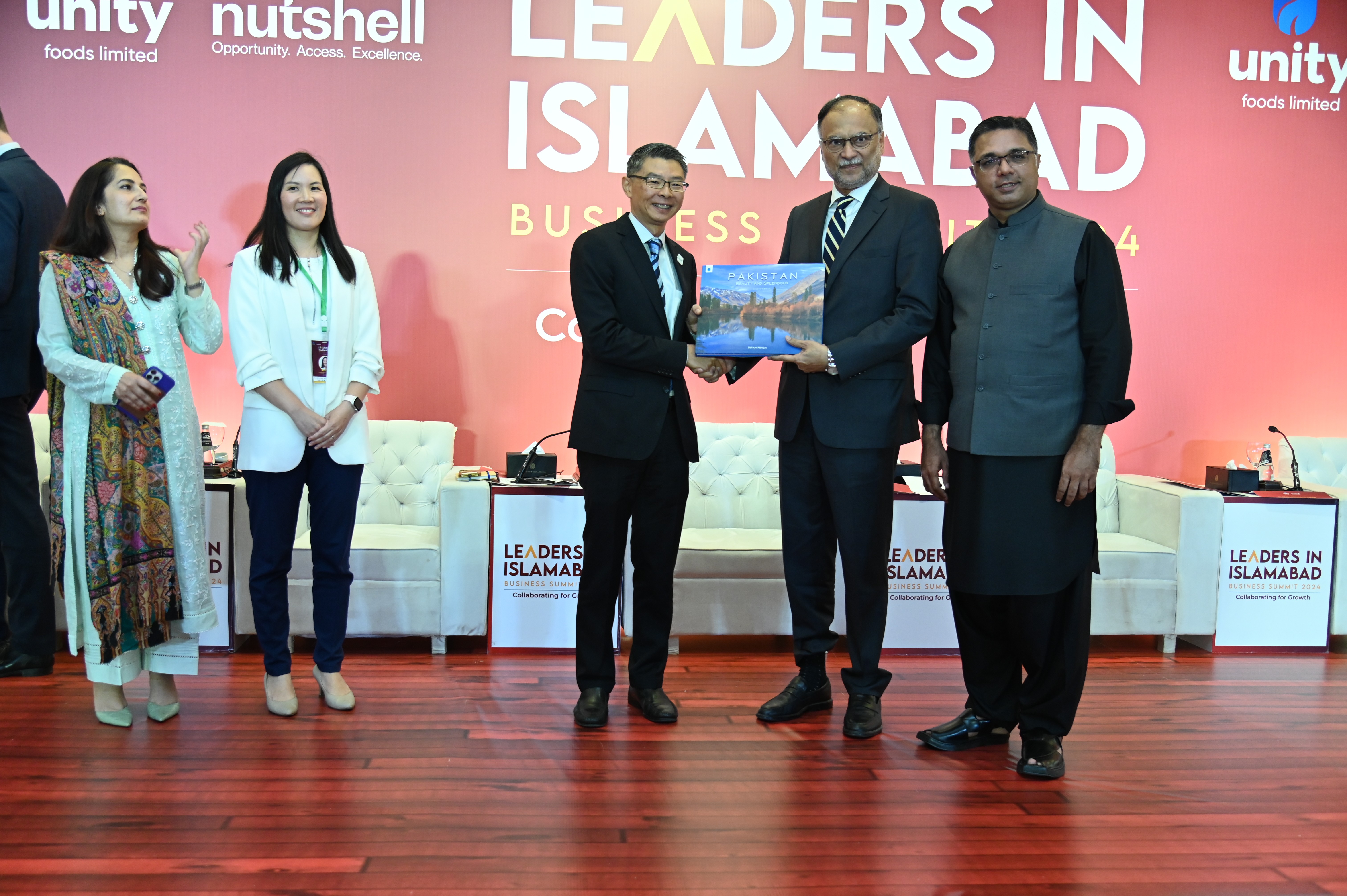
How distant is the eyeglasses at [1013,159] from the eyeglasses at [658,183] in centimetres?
90

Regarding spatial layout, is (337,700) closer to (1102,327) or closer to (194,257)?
(194,257)

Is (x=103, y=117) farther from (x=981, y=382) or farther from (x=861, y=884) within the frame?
(x=861, y=884)

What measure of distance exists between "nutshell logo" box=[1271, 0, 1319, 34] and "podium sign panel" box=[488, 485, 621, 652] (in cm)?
440

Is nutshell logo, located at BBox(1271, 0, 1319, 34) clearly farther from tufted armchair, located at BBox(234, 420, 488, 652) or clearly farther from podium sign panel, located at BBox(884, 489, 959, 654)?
tufted armchair, located at BBox(234, 420, 488, 652)

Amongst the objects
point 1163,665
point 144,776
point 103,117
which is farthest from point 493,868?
point 103,117

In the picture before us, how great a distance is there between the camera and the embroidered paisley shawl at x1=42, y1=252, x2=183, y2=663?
9.82 ft

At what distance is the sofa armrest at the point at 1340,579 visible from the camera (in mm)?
4363

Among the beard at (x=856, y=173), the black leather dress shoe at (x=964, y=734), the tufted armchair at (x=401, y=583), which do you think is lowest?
the black leather dress shoe at (x=964, y=734)

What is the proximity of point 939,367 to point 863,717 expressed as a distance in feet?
3.75

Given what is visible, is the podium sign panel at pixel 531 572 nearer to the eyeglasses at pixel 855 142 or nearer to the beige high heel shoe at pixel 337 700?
the beige high heel shoe at pixel 337 700

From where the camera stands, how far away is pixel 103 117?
467 cm

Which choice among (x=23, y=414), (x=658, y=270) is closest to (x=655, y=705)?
(x=658, y=270)

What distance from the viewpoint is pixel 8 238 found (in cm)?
343

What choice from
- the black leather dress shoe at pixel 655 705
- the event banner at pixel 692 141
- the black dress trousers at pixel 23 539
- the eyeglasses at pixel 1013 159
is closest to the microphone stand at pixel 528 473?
the event banner at pixel 692 141
